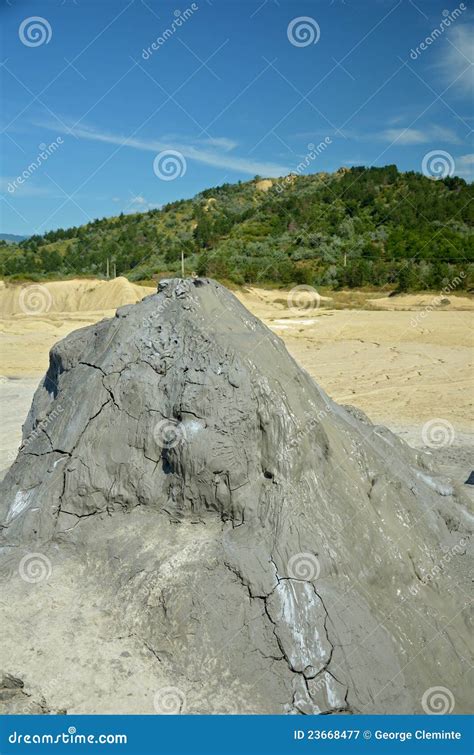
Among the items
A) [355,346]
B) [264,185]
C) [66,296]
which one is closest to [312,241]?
[66,296]

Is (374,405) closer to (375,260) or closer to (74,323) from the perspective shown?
(74,323)

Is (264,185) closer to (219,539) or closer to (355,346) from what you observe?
(355,346)

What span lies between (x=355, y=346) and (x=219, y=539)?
44.7ft

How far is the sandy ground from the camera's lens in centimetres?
1040

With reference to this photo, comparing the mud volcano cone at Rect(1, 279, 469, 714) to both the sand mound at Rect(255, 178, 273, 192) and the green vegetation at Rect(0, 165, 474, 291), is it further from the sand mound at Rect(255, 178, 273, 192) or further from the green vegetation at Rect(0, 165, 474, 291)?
the sand mound at Rect(255, 178, 273, 192)

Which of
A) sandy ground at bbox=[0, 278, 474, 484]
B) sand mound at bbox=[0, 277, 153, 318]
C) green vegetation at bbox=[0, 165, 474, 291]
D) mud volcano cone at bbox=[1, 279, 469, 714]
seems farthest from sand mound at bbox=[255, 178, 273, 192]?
mud volcano cone at bbox=[1, 279, 469, 714]

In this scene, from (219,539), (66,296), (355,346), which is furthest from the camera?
(66,296)

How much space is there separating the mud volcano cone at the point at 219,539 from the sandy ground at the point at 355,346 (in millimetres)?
3868

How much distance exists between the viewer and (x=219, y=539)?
4082mm

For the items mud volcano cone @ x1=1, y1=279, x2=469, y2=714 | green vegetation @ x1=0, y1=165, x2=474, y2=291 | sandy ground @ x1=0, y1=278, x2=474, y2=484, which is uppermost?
green vegetation @ x1=0, y1=165, x2=474, y2=291

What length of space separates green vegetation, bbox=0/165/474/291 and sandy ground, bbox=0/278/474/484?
9.60 ft

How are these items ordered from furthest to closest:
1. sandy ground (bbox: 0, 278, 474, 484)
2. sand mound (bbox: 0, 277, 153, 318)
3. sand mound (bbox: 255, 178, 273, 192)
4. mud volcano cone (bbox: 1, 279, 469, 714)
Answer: sand mound (bbox: 255, 178, 273, 192) → sand mound (bbox: 0, 277, 153, 318) → sandy ground (bbox: 0, 278, 474, 484) → mud volcano cone (bbox: 1, 279, 469, 714)

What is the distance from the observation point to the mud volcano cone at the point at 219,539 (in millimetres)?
3625

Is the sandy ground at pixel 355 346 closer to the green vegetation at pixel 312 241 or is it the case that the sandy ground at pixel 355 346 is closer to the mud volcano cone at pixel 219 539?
the green vegetation at pixel 312 241
